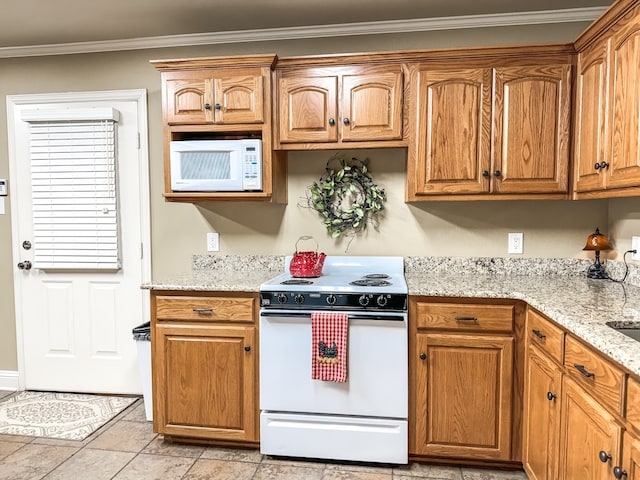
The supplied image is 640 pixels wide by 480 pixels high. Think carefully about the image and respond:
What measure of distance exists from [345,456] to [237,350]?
2.48 ft

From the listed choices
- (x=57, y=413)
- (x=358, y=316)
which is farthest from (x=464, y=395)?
(x=57, y=413)

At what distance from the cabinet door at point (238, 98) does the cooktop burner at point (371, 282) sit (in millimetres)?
1055

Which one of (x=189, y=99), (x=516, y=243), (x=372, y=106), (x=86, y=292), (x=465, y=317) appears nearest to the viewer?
(x=465, y=317)

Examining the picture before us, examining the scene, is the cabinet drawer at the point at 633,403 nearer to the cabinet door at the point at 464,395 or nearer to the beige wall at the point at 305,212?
the cabinet door at the point at 464,395

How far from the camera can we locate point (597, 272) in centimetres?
249

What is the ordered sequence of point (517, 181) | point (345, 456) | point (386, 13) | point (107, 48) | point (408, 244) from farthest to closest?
point (107, 48) → point (408, 244) → point (386, 13) → point (517, 181) → point (345, 456)

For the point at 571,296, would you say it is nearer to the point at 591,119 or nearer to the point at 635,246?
the point at 635,246

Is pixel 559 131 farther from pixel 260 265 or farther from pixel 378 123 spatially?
pixel 260 265

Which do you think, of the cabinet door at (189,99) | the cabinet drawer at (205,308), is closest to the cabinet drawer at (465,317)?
the cabinet drawer at (205,308)

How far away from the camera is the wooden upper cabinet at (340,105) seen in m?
2.47

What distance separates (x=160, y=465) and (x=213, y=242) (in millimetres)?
1337

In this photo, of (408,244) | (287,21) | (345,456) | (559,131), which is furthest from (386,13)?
(345,456)

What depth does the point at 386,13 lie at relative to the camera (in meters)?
2.62

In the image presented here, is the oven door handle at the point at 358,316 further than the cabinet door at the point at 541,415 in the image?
Yes
